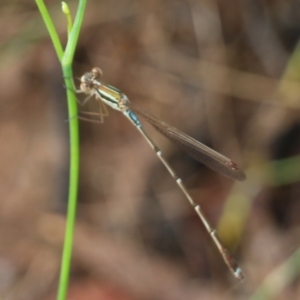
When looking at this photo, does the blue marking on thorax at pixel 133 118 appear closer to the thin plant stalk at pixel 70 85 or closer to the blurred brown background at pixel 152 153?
the blurred brown background at pixel 152 153

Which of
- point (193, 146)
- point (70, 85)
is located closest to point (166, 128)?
point (193, 146)

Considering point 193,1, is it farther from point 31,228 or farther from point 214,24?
point 31,228

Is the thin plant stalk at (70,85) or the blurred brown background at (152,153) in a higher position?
the blurred brown background at (152,153)

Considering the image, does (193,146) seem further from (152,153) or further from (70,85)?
(70,85)

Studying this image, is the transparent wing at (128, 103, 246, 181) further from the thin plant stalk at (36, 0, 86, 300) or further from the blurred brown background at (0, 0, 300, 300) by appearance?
the thin plant stalk at (36, 0, 86, 300)

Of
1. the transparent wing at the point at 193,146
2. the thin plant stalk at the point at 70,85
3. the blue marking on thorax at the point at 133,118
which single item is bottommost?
the thin plant stalk at the point at 70,85

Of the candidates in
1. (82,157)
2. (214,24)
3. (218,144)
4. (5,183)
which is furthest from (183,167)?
(5,183)

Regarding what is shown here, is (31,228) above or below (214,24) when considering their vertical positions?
below

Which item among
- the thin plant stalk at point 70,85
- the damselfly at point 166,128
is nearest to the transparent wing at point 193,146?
the damselfly at point 166,128
